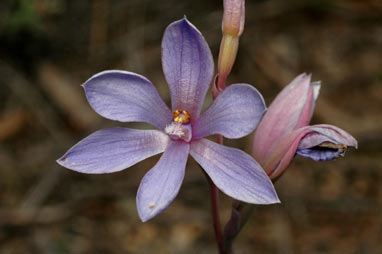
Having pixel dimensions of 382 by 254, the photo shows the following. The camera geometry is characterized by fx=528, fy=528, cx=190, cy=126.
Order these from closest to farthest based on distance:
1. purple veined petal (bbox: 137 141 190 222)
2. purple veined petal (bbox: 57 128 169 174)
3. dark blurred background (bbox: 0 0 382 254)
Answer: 1. purple veined petal (bbox: 137 141 190 222)
2. purple veined petal (bbox: 57 128 169 174)
3. dark blurred background (bbox: 0 0 382 254)

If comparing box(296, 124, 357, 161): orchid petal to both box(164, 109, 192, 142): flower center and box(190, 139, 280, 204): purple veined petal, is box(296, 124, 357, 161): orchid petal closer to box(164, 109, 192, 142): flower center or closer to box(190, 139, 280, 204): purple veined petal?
box(190, 139, 280, 204): purple veined petal

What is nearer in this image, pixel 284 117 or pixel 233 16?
pixel 233 16

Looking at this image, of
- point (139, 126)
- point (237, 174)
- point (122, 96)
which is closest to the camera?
point (237, 174)

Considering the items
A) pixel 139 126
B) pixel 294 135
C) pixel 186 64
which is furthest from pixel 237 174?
pixel 139 126

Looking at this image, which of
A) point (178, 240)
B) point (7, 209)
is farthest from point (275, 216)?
point (7, 209)

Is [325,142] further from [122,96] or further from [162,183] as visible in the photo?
[122,96]

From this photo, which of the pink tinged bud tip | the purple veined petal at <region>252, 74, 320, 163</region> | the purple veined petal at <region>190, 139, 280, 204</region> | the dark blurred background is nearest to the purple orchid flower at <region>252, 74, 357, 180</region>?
the purple veined petal at <region>252, 74, 320, 163</region>

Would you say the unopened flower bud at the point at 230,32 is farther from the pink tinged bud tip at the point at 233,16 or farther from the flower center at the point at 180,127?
the flower center at the point at 180,127

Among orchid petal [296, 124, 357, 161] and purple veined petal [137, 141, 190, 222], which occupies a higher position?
orchid petal [296, 124, 357, 161]
